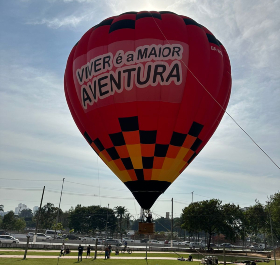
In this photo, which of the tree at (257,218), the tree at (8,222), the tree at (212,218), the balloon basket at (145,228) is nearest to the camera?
the balloon basket at (145,228)

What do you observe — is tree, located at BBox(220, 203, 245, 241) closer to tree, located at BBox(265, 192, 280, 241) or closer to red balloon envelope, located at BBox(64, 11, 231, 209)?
tree, located at BBox(265, 192, 280, 241)

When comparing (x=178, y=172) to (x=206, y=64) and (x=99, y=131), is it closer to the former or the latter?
(x=99, y=131)

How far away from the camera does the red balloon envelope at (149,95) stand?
49.3 ft

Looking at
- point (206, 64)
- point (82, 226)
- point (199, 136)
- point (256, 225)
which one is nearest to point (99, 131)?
point (199, 136)

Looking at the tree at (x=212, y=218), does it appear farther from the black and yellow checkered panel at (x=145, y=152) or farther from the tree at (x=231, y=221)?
the black and yellow checkered panel at (x=145, y=152)

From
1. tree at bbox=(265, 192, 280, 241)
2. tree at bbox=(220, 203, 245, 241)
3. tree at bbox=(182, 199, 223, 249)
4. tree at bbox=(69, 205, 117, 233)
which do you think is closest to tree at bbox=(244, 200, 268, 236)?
tree at bbox=(265, 192, 280, 241)

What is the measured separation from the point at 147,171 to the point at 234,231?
45.5m

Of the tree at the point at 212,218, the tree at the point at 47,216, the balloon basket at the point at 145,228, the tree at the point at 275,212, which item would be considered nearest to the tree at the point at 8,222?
the tree at the point at 47,216

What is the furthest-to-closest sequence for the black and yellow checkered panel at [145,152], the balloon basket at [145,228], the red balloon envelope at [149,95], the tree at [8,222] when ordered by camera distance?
the tree at [8,222] → the black and yellow checkered panel at [145,152] → the red balloon envelope at [149,95] → the balloon basket at [145,228]

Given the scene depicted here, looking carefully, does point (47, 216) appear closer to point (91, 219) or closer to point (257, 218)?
point (91, 219)

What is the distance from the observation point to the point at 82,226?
103 metres

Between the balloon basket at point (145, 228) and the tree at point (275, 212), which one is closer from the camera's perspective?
the balloon basket at point (145, 228)

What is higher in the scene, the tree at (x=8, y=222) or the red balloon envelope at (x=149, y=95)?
the red balloon envelope at (x=149, y=95)

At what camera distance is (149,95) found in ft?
48.9
